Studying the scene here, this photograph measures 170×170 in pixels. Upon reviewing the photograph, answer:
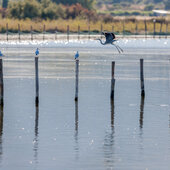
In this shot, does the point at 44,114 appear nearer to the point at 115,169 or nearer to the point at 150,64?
the point at 115,169

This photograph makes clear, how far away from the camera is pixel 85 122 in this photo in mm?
35188

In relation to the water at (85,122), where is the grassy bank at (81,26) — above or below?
below

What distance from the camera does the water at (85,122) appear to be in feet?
87.2

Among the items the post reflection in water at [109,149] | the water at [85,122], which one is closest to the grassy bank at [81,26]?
the water at [85,122]

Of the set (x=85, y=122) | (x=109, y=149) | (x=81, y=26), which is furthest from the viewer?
(x=81, y=26)

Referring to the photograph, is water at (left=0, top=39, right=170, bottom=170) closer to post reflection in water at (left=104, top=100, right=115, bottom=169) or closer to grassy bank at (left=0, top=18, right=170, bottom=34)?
post reflection in water at (left=104, top=100, right=115, bottom=169)

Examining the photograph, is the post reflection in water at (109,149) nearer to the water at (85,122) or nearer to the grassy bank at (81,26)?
the water at (85,122)

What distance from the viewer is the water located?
2657 centimetres

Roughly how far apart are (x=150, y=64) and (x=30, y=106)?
3490cm

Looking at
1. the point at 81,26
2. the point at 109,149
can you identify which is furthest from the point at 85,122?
the point at 81,26

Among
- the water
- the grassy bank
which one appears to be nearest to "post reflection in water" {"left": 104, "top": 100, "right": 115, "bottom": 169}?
the water

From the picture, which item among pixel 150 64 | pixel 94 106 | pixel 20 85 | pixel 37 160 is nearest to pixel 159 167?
pixel 37 160

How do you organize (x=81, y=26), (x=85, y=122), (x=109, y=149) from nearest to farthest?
(x=109, y=149) → (x=85, y=122) → (x=81, y=26)

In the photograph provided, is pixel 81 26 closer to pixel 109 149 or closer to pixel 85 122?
pixel 85 122
